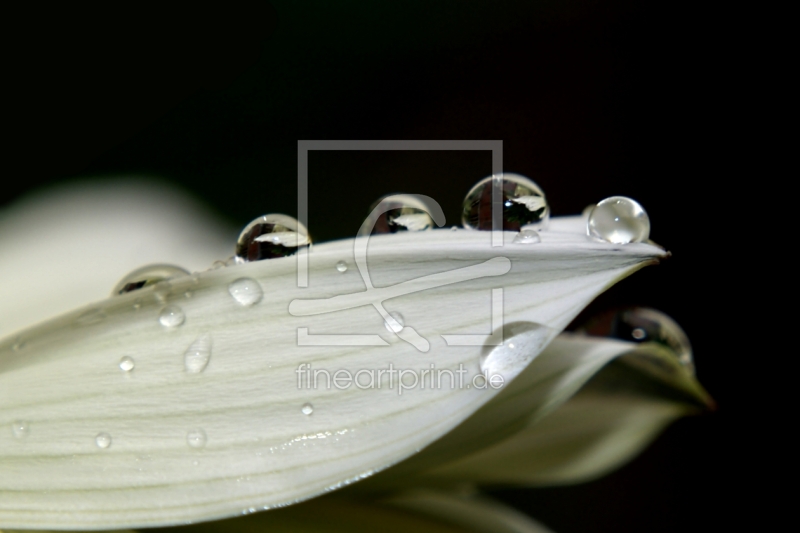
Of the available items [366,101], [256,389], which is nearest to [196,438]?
[256,389]

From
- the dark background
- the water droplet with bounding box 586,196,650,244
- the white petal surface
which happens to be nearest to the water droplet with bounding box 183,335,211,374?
the white petal surface

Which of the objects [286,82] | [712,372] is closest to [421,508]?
[712,372]

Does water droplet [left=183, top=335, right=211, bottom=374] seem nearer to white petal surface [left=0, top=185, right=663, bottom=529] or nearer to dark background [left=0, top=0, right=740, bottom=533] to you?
white petal surface [left=0, top=185, right=663, bottom=529]

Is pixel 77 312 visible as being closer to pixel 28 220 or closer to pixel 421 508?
pixel 421 508

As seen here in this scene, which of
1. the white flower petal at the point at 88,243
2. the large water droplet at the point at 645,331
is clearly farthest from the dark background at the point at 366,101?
the large water droplet at the point at 645,331

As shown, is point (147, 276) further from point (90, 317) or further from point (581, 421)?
point (581, 421)

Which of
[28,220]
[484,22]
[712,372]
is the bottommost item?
[712,372]

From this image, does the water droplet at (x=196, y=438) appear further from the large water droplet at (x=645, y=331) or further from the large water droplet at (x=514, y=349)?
the large water droplet at (x=645, y=331)
